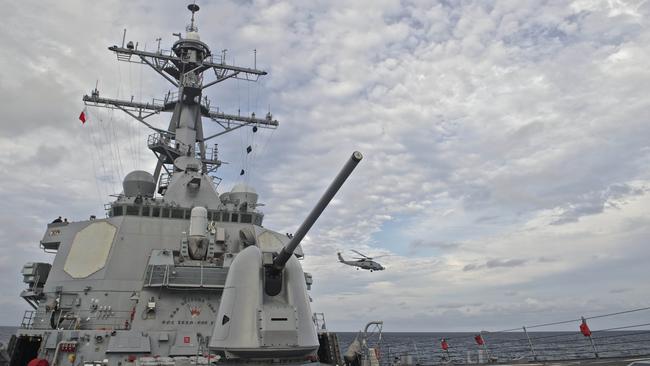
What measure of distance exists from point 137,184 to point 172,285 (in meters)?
5.45

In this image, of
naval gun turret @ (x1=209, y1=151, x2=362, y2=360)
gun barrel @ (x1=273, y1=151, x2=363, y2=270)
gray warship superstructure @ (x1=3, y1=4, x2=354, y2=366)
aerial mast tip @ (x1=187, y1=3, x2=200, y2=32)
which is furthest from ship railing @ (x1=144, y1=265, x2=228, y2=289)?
aerial mast tip @ (x1=187, y1=3, x2=200, y2=32)

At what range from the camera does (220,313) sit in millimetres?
6832

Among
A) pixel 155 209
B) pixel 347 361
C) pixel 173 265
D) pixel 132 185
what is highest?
pixel 132 185

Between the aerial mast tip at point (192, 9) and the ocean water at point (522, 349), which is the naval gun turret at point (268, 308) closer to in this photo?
the ocean water at point (522, 349)

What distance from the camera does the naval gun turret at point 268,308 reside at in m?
6.36

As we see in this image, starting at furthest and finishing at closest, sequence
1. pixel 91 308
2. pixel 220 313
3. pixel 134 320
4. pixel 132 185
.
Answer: pixel 132 185
pixel 91 308
pixel 134 320
pixel 220 313

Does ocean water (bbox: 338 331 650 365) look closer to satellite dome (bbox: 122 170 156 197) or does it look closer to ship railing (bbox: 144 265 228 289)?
ship railing (bbox: 144 265 228 289)

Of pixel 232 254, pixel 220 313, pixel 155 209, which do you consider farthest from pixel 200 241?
pixel 220 313

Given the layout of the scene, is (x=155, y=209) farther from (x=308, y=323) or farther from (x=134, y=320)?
(x=308, y=323)

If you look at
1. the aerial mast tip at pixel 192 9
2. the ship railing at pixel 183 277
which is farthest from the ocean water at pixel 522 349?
the aerial mast tip at pixel 192 9

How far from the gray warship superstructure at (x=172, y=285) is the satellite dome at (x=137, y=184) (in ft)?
0.12

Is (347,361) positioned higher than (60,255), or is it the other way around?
(60,255)

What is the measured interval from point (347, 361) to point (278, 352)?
2.49 metres

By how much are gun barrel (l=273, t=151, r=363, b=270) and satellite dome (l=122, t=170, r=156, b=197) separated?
9263mm
